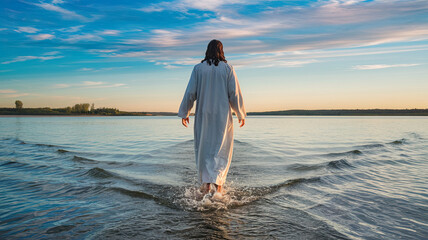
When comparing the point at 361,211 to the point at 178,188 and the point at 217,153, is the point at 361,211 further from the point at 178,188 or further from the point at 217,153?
the point at 178,188

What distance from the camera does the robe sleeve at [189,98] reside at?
569cm

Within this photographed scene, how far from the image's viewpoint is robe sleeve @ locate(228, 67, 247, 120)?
5.53m

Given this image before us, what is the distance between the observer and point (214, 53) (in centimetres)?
556

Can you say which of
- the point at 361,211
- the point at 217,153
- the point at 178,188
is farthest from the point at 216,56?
the point at 361,211

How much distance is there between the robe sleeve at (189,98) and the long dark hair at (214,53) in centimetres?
39

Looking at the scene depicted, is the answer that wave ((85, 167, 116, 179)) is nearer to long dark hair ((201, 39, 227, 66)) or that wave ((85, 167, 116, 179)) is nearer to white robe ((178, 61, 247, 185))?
white robe ((178, 61, 247, 185))

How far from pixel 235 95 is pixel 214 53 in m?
0.94

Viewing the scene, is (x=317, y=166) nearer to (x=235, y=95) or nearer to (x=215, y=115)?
(x=235, y=95)

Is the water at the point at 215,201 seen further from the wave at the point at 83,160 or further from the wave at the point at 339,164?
the wave at the point at 83,160

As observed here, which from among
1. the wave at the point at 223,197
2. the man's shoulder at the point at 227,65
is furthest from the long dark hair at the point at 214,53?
the wave at the point at 223,197

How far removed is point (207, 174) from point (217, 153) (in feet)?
1.52

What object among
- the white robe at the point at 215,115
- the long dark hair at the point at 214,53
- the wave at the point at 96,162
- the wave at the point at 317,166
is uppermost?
the long dark hair at the point at 214,53

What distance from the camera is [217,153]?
18.1 feet

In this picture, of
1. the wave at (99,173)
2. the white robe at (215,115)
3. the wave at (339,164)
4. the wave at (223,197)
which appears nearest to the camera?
the wave at (223,197)
